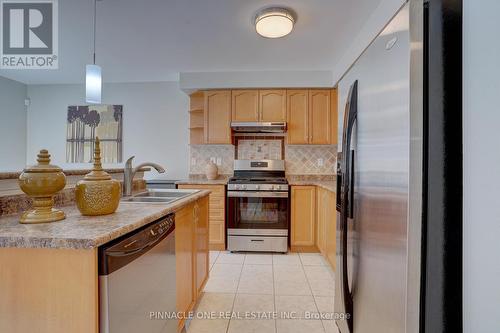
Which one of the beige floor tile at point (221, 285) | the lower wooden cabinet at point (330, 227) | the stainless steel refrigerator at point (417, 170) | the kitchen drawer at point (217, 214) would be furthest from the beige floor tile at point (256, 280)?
the stainless steel refrigerator at point (417, 170)

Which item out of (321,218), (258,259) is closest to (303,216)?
(321,218)

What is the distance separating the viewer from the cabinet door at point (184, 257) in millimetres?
1562

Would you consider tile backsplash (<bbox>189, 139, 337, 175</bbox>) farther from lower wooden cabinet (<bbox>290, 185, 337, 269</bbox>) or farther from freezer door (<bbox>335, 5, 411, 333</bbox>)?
freezer door (<bbox>335, 5, 411, 333</bbox>)

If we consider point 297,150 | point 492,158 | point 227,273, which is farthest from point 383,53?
point 297,150

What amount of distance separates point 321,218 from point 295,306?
1.25 m

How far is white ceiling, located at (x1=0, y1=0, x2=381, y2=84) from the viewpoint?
215 centimetres

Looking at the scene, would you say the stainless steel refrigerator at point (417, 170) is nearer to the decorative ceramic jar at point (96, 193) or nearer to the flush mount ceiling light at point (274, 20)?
the decorative ceramic jar at point (96, 193)

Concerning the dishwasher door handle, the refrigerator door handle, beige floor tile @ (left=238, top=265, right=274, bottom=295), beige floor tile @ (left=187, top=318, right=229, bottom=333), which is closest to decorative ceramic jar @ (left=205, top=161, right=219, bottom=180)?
beige floor tile @ (left=238, top=265, right=274, bottom=295)

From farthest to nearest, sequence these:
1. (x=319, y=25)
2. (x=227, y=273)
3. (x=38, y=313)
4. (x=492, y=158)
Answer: (x=227, y=273), (x=319, y=25), (x=38, y=313), (x=492, y=158)

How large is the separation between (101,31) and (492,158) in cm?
312

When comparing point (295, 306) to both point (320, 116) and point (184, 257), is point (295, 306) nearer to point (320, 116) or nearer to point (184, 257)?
point (184, 257)

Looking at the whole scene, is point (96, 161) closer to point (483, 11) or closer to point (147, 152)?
point (483, 11)

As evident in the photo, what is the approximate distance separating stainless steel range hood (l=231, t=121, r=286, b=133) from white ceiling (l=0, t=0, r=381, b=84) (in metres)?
0.75

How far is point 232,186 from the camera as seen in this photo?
11.0 feet
